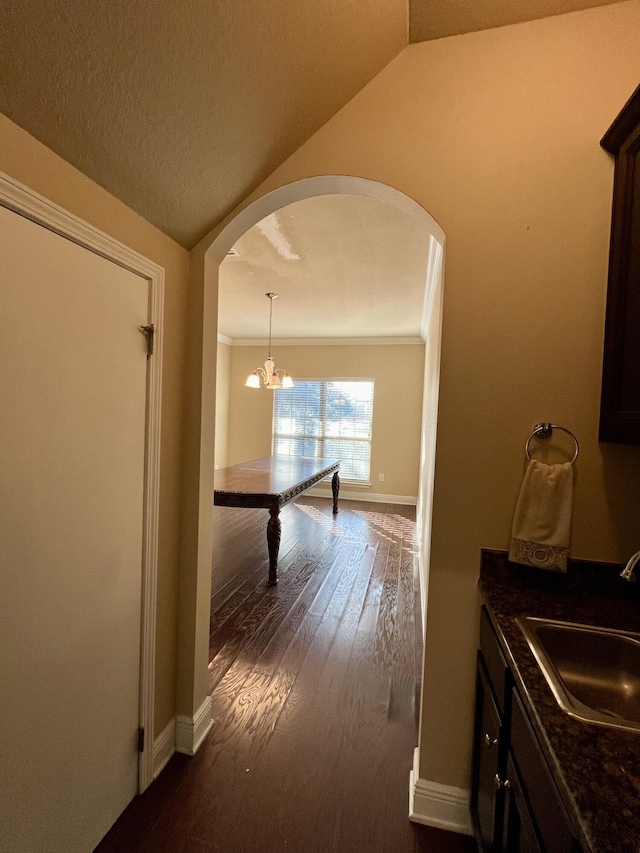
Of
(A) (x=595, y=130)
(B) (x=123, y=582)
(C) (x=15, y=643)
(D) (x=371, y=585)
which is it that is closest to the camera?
(C) (x=15, y=643)

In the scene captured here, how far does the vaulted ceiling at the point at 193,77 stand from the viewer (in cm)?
80

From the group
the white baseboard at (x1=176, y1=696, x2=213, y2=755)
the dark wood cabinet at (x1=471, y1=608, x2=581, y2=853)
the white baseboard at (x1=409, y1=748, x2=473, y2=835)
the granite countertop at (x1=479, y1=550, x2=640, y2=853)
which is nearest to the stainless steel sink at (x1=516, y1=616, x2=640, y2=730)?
the granite countertop at (x1=479, y1=550, x2=640, y2=853)

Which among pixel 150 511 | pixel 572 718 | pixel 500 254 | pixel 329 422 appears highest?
pixel 500 254

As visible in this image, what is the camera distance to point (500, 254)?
4.11 ft

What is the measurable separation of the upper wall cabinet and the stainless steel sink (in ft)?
1.83

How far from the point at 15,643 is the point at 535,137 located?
2.09 metres

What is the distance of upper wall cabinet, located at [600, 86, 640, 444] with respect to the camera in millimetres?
1058

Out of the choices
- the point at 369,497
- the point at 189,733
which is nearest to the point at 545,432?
the point at 189,733

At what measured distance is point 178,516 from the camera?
156 cm

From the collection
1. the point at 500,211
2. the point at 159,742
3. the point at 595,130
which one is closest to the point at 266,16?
the point at 500,211

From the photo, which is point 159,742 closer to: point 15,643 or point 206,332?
point 15,643

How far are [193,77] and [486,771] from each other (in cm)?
211

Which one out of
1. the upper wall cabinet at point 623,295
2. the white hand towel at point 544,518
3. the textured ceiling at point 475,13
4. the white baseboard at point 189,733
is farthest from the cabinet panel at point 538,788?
the textured ceiling at point 475,13

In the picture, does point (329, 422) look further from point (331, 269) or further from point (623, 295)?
point (623, 295)
